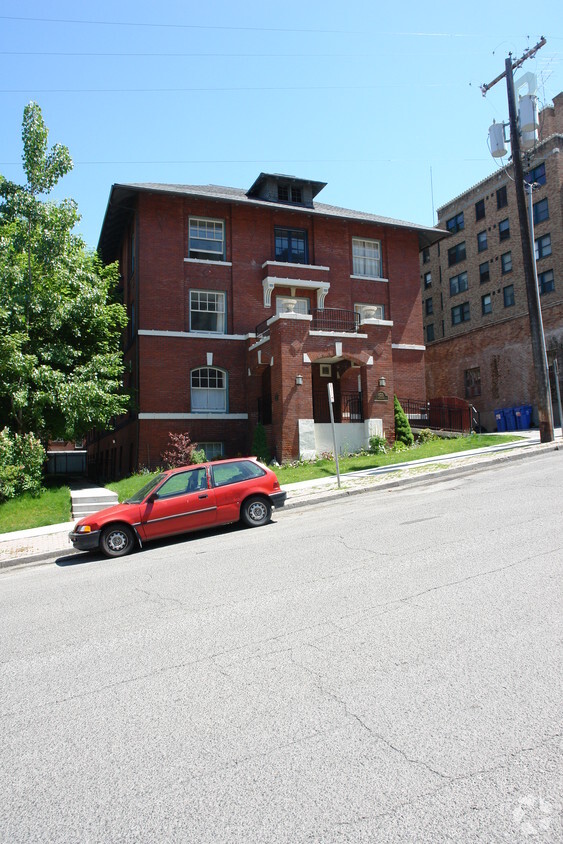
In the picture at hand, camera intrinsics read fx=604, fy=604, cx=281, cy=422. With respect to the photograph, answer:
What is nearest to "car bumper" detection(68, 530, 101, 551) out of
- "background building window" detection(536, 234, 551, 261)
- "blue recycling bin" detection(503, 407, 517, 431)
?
"blue recycling bin" detection(503, 407, 517, 431)

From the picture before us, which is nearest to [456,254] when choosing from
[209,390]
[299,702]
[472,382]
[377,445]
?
[472,382]

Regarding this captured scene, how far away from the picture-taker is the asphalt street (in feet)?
9.30

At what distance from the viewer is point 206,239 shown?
26.0 metres

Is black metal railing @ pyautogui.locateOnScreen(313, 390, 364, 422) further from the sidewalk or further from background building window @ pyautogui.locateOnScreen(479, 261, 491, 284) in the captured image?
background building window @ pyautogui.locateOnScreen(479, 261, 491, 284)

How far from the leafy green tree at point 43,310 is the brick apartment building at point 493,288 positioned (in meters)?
20.0

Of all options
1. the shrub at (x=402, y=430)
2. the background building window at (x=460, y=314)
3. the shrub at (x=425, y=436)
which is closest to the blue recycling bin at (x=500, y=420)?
the shrub at (x=425, y=436)

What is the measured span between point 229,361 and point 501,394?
14.9 meters

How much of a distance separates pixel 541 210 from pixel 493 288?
6173 millimetres

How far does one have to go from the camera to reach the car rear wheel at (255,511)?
1211 cm

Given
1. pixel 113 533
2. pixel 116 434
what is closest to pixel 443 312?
pixel 116 434

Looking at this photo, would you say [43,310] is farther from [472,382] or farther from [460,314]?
[460,314]

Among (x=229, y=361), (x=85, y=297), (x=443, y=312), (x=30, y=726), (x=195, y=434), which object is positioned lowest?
(x=30, y=726)

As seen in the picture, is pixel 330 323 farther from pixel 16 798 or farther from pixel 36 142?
pixel 16 798

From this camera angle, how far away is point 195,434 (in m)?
24.9
